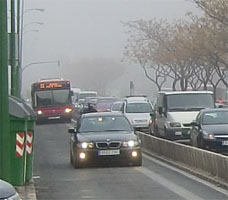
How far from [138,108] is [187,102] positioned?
9.65 meters

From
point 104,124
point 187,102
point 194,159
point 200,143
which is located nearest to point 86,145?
point 104,124

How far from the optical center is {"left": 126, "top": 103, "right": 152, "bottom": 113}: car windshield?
139 ft

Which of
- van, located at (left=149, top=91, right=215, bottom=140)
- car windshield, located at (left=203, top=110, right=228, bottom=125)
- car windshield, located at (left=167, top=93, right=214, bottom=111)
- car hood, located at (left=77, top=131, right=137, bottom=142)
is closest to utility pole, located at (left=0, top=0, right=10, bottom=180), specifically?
car hood, located at (left=77, top=131, right=137, bottom=142)

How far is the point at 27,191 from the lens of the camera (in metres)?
15.8

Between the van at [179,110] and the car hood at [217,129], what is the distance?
5.11 meters

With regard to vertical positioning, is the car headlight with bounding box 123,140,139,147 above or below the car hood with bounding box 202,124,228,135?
below

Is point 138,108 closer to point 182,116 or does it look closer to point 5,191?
point 182,116

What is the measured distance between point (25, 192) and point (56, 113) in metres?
38.9

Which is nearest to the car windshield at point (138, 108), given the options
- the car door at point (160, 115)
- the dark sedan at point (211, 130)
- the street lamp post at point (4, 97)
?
the car door at point (160, 115)

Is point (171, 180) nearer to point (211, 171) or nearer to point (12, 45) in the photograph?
point (211, 171)

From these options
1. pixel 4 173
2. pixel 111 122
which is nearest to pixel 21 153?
pixel 4 173

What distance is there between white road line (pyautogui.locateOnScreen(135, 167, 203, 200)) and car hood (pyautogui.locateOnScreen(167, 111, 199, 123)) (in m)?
10.8

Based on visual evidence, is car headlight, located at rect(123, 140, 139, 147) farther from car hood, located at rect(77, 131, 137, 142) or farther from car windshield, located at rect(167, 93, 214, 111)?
car windshield, located at rect(167, 93, 214, 111)

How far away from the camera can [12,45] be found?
3061 centimetres
